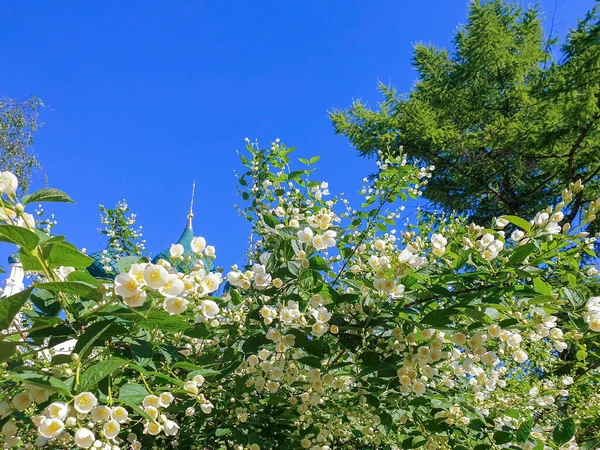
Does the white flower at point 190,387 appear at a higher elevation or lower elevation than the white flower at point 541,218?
lower

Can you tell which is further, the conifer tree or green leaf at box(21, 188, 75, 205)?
the conifer tree

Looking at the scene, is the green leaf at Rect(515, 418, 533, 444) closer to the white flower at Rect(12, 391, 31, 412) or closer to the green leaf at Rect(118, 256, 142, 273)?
the green leaf at Rect(118, 256, 142, 273)

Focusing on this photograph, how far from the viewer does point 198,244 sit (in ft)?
4.29

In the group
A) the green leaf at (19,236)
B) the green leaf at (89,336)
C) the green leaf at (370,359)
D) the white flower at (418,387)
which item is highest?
the green leaf at (370,359)

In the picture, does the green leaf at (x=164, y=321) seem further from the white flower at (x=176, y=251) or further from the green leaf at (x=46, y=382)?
the white flower at (x=176, y=251)

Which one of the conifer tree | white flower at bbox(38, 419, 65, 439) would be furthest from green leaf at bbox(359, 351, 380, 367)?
the conifer tree

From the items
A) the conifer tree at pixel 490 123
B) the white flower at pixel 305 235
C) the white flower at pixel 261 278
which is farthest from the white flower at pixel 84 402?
the conifer tree at pixel 490 123

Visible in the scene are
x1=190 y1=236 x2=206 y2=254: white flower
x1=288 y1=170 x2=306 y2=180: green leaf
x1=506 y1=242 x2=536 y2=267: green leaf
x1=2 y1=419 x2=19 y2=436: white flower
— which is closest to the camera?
x1=2 y1=419 x2=19 y2=436: white flower

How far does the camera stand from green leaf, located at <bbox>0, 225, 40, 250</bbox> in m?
0.84

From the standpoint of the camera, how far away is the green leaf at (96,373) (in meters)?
0.88

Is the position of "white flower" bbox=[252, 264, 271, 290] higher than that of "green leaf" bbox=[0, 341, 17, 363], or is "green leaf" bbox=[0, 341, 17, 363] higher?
"white flower" bbox=[252, 264, 271, 290]

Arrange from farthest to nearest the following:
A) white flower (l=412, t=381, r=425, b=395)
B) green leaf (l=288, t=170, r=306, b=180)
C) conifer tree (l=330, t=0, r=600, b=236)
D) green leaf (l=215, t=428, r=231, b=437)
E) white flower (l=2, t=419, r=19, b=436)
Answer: conifer tree (l=330, t=0, r=600, b=236)
green leaf (l=288, t=170, r=306, b=180)
green leaf (l=215, t=428, r=231, b=437)
white flower (l=412, t=381, r=425, b=395)
white flower (l=2, t=419, r=19, b=436)

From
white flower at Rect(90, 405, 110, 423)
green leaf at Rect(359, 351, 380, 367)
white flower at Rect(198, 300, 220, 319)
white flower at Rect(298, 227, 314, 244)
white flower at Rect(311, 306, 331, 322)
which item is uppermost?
white flower at Rect(298, 227, 314, 244)

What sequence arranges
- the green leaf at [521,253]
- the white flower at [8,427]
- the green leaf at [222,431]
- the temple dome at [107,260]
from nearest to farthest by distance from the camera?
the white flower at [8,427]
the green leaf at [521,253]
the green leaf at [222,431]
the temple dome at [107,260]
